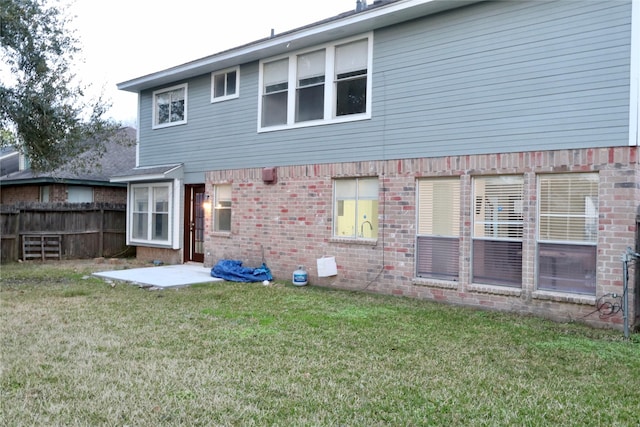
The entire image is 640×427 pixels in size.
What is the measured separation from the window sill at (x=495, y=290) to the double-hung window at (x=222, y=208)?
6.34 m

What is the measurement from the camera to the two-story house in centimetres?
691

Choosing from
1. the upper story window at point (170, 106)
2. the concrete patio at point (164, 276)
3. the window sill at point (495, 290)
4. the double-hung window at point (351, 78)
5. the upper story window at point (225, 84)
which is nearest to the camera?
the window sill at point (495, 290)

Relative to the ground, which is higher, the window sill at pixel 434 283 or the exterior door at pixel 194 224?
the exterior door at pixel 194 224

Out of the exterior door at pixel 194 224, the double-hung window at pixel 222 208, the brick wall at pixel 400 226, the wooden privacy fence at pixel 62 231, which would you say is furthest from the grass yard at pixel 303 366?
the wooden privacy fence at pixel 62 231

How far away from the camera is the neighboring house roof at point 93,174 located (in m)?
17.1

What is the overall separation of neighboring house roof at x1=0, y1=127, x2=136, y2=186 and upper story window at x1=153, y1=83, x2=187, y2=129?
63.0 inches

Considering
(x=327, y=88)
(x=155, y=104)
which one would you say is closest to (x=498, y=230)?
(x=327, y=88)

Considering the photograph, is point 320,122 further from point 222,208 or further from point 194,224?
point 194,224

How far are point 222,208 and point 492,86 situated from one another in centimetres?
702

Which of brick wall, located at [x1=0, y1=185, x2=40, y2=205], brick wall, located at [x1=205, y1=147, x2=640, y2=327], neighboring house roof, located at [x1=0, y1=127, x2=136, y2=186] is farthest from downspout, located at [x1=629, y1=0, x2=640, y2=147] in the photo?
brick wall, located at [x1=0, y1=185, x2=40, y2=205]

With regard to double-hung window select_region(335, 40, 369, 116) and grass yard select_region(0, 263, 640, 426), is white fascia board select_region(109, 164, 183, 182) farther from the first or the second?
grass yard select_region(0, 263, 640, 426)

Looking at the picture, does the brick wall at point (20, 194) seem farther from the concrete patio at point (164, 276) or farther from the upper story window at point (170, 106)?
the concrete patio at point (164, 276)

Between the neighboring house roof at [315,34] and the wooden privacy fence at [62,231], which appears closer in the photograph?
the neighboring house roof at [315,34]

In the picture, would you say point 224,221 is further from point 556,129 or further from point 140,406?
point 140,406
